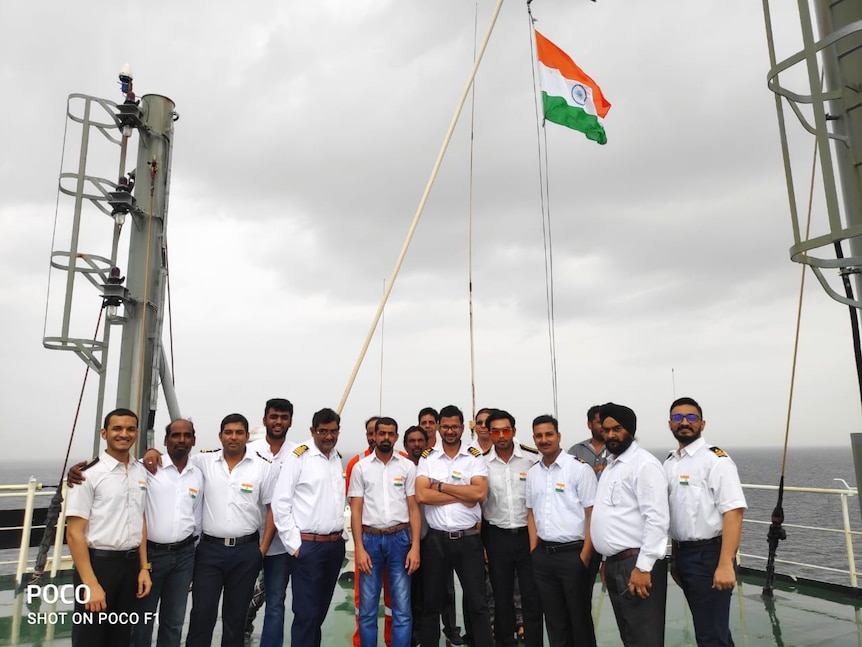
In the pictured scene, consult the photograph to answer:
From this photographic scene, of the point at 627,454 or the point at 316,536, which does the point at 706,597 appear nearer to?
the point at 627,454

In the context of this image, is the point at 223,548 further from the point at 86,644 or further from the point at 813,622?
the point at 813,622

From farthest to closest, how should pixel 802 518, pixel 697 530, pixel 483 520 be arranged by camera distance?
pixel 802 518 < pixel 483 520 < pixel 697 530

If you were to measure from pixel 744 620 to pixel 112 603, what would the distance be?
5044 mm

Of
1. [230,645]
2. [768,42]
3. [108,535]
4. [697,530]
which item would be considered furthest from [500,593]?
[768,42]

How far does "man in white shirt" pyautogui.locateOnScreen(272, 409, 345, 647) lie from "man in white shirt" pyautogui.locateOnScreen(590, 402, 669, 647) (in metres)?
1.73

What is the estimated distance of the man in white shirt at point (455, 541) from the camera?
162 inches

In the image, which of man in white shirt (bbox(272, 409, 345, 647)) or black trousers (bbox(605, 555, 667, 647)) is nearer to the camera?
black trousers (bbox(605, 555, 667, 647))

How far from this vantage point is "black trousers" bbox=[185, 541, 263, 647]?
371cm

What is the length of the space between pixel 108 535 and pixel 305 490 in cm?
119

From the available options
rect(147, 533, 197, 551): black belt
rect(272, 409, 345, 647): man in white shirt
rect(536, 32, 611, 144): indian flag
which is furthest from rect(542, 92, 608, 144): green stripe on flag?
Answer: rect(147, 533, 197, 551): black belt

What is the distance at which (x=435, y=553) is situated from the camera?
4.19m

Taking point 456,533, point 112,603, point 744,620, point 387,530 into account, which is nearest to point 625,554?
point 456,533

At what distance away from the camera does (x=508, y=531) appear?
4234 mm

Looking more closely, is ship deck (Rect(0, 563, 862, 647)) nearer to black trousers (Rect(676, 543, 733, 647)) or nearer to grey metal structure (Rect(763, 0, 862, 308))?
black trousers (Rect(676, 543, 733, 647))
